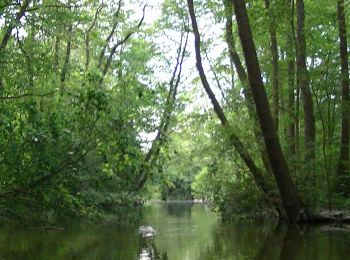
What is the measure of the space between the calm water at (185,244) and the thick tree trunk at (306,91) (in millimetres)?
2308

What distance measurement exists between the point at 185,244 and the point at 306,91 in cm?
737

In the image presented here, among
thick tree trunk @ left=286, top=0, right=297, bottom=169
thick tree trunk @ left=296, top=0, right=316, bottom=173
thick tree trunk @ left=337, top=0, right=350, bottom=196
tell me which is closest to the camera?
thick tree trunk @ left=296, top=0, right=316, bottom=173

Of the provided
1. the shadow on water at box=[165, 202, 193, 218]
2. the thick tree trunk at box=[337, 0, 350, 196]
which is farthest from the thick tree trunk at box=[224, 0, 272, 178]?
the shadow on water at box=[165, 202, 193, 218]

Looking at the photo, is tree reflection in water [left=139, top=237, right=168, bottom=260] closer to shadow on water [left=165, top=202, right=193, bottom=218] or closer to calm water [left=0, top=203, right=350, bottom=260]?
calm water [left=0, top=203, right=350, bottom=260]

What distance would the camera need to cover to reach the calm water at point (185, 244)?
901 cm

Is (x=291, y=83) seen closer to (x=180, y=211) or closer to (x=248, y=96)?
(x=248, y=96)

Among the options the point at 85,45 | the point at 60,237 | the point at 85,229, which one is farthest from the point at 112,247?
the point at 85,45

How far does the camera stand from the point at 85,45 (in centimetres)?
2247

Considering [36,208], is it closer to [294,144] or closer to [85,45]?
[294,144]

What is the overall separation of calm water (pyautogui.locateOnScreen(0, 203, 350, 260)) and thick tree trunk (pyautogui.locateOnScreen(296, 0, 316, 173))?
2308mm

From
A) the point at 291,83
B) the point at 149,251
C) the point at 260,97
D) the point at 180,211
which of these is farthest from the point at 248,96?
the point at 180,211

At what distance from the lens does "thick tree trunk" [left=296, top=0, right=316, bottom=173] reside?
1455 cm

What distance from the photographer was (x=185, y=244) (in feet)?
35.7

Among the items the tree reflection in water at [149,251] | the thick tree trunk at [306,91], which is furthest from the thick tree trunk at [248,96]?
the tree reflection in water at [149,251]
